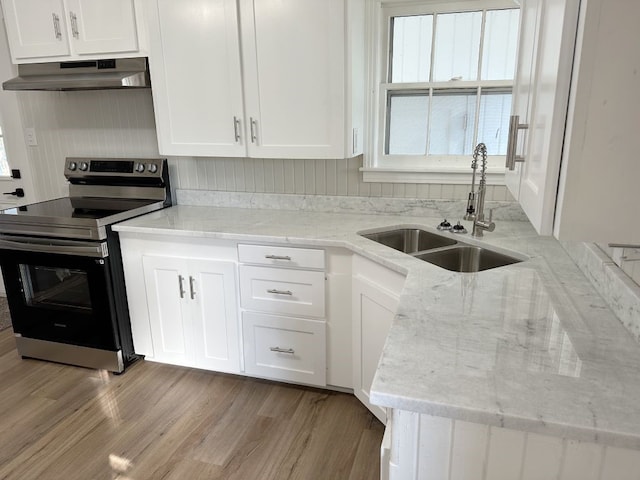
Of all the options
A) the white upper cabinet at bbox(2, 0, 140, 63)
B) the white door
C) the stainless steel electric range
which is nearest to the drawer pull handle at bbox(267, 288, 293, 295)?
the stainless steel electric range

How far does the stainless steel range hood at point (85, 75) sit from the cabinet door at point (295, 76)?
621 millimetres

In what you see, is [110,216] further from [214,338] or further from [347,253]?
[347,253]

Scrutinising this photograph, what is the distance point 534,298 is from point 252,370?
1.52 meters

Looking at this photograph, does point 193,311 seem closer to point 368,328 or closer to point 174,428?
point 174,428

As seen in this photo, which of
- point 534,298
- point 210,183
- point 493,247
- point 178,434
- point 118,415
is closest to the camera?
point 534,298

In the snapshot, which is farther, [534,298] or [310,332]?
[310,332]

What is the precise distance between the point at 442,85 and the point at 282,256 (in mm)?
1216

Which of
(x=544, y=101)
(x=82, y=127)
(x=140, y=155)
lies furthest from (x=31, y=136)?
(x=544, y=101)

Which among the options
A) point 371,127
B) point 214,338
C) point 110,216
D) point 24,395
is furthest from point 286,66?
point 24,395

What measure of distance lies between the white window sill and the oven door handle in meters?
1.46

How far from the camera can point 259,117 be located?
2.21 metres

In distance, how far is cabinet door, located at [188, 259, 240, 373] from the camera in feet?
7.39

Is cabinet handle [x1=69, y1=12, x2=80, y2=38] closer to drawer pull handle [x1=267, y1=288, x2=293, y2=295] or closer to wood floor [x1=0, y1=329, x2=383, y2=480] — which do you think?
drawer pull handle [x1=267, y1=288, x2=293, y2=295]

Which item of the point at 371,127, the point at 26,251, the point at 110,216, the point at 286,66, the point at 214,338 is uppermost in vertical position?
the point at 286,66
